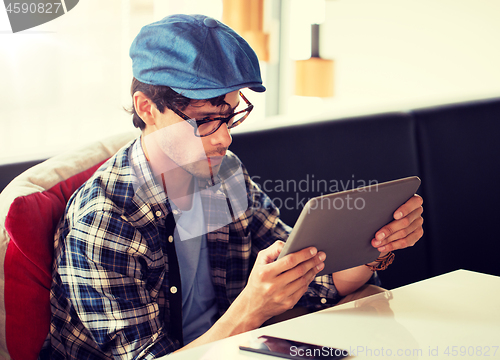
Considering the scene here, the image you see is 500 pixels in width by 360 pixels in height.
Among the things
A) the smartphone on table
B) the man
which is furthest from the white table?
the man

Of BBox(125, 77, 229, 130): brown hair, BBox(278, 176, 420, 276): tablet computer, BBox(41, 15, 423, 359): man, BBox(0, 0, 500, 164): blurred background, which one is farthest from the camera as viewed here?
BBox(0, 0, 500, 164): blurred background

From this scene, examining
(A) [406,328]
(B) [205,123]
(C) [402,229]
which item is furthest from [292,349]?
(B) [205,123]

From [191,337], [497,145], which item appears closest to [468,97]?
[497,145]

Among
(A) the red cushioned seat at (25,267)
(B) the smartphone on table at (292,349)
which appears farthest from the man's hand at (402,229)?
(A) the red cushioned seat at (25,267)

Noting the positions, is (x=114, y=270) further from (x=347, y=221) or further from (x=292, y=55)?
(x=292, y=55)

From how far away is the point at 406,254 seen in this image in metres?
1.58

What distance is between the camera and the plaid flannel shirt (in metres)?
0.83

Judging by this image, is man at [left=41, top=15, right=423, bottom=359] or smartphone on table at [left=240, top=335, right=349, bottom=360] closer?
smartphone on table at [left=240, top=335, right=349, bottom=360]

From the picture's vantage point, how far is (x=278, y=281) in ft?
2.50

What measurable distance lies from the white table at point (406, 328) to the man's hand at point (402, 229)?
0.35ft

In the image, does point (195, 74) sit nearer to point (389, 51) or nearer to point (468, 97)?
point (468, 97)

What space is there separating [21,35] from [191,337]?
4.41 feet

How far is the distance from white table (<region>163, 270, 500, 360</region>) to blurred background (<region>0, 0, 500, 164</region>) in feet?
2.69

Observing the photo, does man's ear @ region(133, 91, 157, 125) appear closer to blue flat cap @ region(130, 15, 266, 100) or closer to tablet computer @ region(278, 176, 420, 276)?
Result: blue flat cap @ region(130, 15, 266, 100)
